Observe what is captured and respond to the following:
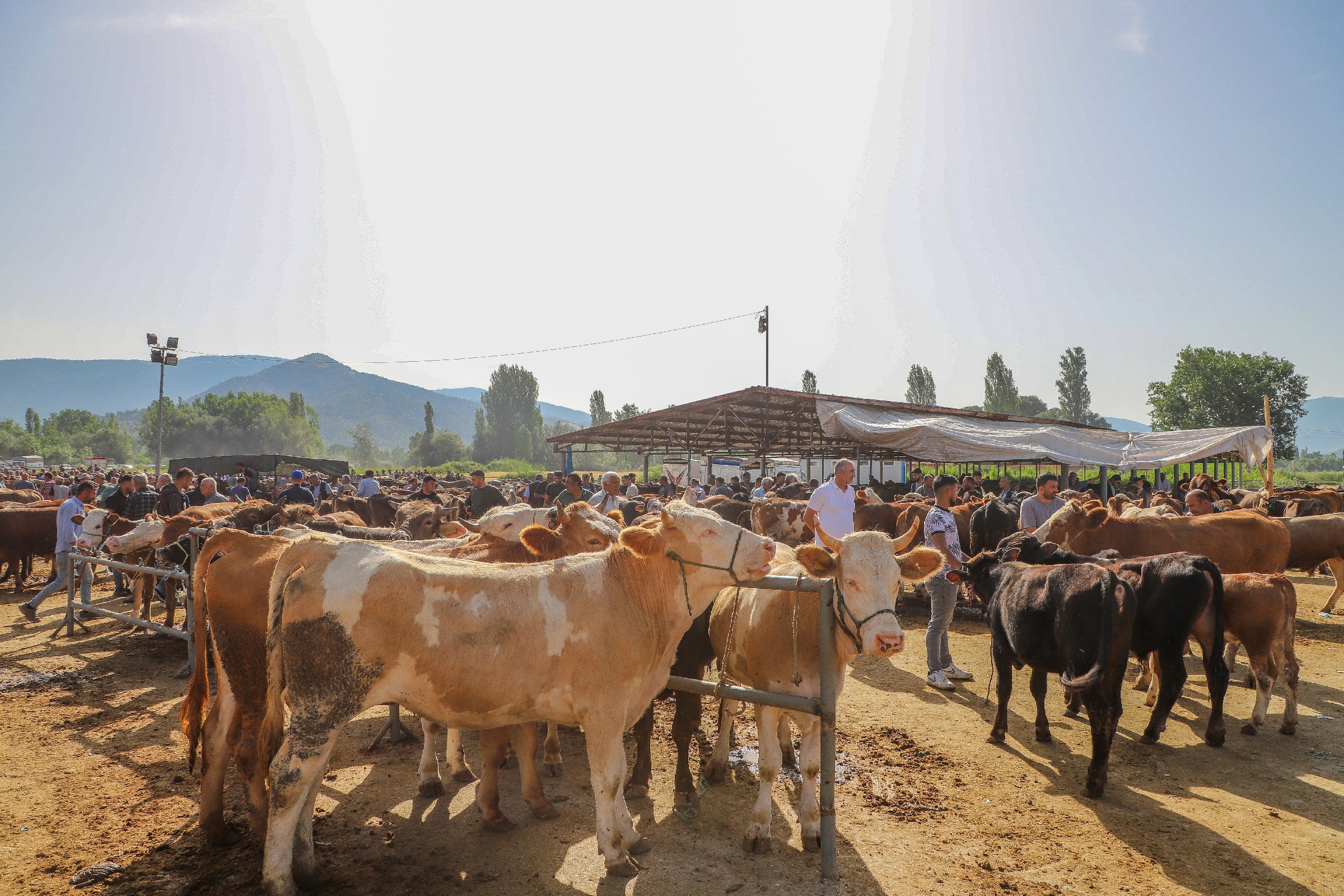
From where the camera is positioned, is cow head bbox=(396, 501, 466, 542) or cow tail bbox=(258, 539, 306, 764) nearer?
cow tail bbox=(258, 539, 306, 764)

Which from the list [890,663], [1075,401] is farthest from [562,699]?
[1075,401]

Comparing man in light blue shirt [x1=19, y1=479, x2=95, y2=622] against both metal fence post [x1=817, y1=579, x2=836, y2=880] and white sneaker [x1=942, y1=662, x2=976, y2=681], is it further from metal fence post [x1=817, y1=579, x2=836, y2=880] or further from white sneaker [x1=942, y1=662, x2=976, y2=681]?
white sneaker [x1=942, y1=662, x2=976, y2=681]

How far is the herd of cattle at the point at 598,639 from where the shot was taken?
3211mm

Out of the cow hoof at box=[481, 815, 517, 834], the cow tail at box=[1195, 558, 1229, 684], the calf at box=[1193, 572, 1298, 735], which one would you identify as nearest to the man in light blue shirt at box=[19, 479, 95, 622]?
→ the cow hoof at box=[481, 815, 517, 834]

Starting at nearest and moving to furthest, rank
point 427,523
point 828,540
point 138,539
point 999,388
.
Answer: point 828,540
point 138,539
point 427,523
point 999,388

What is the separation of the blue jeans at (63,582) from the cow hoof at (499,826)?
8.86 meters

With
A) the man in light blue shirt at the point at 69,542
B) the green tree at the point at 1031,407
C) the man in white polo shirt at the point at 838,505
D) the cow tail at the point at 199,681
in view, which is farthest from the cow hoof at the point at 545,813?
the green tree at the point at 1031,407

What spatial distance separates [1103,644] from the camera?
188 inches

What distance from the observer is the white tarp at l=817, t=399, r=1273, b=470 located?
45.5 feet

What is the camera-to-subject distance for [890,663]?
805 cm

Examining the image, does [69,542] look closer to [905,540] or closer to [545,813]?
[545,813]

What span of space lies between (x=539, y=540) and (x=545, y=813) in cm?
173

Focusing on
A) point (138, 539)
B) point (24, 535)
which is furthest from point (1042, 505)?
point (24, 535)

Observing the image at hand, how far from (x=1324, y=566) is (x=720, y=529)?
1789 cm
